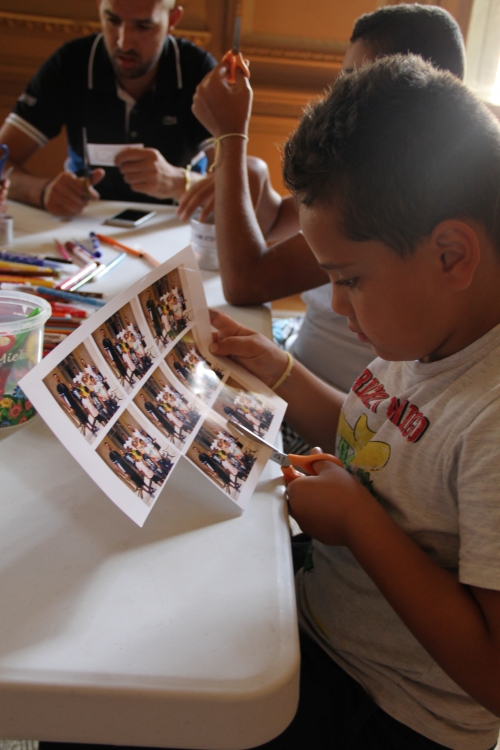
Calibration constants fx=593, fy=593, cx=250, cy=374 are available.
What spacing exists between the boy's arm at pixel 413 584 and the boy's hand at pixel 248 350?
21 centimetres

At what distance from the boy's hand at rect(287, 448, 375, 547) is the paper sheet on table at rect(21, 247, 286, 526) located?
46mm

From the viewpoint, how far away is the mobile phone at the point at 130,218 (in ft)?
4.28

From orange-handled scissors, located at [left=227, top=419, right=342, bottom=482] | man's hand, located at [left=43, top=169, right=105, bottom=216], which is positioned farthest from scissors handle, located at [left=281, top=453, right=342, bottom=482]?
man's hand, located at [left=43, top=169, right=105, bottom=216]

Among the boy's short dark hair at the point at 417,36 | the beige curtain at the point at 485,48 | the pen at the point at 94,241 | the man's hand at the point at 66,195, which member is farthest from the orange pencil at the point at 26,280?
the beige curtain at the point at 485,48

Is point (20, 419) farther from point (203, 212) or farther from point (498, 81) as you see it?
point (498, 81)

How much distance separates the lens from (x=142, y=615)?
1.23 ft

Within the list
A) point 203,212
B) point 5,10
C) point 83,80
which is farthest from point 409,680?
point 5,10

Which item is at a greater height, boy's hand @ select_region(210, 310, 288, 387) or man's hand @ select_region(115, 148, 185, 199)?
man's hand @ select_region(115, 148, 185, 199)

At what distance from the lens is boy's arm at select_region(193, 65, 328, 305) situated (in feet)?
3.26

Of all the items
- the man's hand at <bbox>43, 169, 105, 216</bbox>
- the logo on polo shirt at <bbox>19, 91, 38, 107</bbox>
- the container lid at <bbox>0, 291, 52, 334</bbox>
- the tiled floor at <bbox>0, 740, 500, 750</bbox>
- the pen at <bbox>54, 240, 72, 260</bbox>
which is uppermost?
the logo on polo shirt at <bbox>19, 91, 38, 107</bbox>

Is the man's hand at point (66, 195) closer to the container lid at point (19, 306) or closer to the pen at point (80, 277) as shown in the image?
the pen at point (80, 277)

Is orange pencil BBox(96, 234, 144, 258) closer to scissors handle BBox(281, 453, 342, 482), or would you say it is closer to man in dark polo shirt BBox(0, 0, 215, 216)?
man in dark polo shirt BBox(0, 0, 215, 216)

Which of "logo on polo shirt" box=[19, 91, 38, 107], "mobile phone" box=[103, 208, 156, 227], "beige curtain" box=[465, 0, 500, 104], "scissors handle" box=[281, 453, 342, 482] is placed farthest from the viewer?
"beige curtain" box=[465, 0, 500, 104]

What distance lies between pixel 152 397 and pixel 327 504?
190mm
